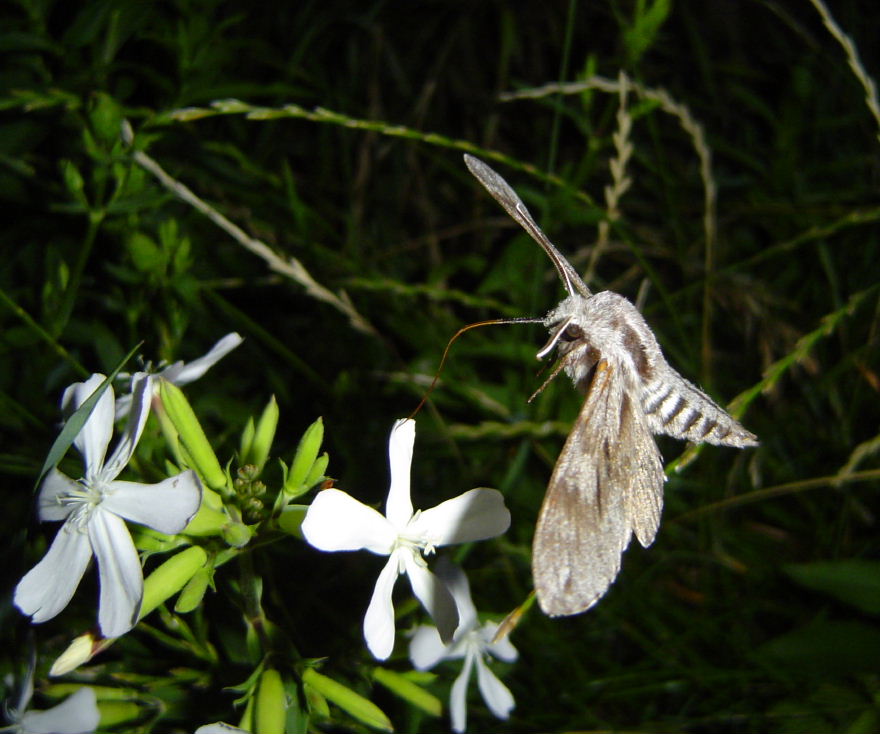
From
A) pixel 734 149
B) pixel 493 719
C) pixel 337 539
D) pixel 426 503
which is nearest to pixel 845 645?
pixel 493 719

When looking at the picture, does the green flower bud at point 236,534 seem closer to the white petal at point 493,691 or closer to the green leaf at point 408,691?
the green leaf at point 408,691

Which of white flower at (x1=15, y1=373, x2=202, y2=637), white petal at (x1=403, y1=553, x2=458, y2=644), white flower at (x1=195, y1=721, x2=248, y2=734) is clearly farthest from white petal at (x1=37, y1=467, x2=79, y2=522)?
white petal at (x1=403, y1=553, x2=458, y2=644)

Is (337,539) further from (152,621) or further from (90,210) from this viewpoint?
(90,210)

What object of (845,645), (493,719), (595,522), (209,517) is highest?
(595,522)

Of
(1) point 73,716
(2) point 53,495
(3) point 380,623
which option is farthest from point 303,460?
(1) point 73,716

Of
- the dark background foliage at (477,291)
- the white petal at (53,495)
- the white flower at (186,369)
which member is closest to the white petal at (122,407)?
the white flower at (186,369)
